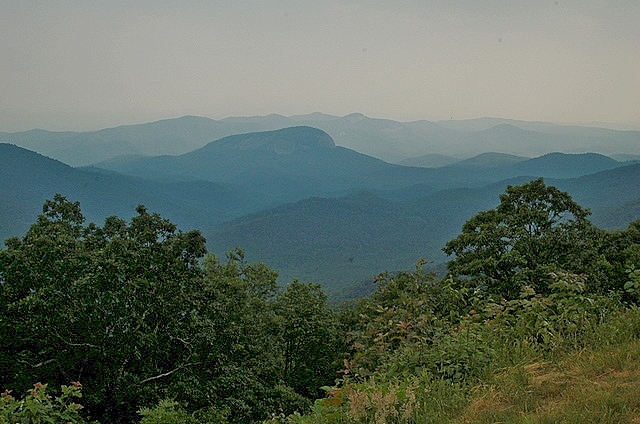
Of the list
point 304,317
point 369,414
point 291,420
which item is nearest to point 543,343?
point 369,414

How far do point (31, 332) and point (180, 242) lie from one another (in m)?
4.93

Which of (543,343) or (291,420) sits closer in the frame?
(291,420)

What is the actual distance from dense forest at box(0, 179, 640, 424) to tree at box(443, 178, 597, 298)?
3.2 inches

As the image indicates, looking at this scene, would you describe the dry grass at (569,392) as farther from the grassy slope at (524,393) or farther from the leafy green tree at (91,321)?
the leafy green tree at (91,321)

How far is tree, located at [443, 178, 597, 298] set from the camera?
1762 cm

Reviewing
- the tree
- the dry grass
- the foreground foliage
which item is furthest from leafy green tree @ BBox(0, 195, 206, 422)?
the tree

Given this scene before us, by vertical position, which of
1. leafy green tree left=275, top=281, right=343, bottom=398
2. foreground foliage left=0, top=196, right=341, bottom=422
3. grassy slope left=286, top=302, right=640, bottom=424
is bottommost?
leafy green tree left=275, top=281, right=343, bottom=398

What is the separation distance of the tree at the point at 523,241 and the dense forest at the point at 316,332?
0.08 metres

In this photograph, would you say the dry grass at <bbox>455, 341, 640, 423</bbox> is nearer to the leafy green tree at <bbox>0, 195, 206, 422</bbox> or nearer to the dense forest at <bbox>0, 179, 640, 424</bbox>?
the dense forest at <bbox>0, 179, 640, 424</bbox>

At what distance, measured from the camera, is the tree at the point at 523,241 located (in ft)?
57.8

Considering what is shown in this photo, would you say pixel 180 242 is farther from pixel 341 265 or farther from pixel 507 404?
pixel 341 265

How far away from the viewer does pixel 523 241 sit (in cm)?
1875

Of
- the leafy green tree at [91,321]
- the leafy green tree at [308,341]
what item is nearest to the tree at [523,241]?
the leafy green tree at [308,341]

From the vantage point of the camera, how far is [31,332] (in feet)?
39.9
